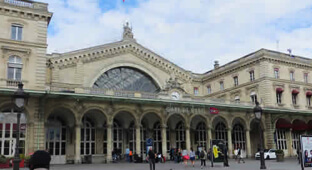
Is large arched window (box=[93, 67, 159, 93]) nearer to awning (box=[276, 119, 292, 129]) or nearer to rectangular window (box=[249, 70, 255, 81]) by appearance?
rectangular window (box=[249, 70, 255, 81])

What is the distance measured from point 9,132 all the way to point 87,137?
8.78 metres

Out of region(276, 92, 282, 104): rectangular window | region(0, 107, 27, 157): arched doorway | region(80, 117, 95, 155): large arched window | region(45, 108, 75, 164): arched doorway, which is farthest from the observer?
region(276, 92, 282, 104): rectangular window

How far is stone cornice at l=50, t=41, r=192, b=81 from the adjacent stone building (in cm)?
12

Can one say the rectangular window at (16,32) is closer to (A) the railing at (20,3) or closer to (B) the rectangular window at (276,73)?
(A) the railing at (20,3)

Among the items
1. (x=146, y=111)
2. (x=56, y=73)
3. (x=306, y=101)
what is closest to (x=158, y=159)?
(x=146, y=111)

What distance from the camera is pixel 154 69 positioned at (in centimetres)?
4544

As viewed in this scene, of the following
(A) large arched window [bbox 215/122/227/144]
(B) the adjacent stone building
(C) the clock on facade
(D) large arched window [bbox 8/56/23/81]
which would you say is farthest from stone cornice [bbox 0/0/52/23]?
(A) large arched window [bbox 215/122/227/144]

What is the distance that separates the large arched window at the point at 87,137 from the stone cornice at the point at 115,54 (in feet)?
26.6

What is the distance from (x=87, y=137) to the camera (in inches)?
1394

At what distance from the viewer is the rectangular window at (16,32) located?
29.8m

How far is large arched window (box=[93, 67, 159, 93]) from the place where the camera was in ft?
136

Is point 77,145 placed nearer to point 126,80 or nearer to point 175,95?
point 175,95

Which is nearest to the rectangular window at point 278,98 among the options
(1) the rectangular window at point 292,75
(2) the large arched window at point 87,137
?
(1) the rectangular window at point 292,75

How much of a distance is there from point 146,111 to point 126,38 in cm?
1312
